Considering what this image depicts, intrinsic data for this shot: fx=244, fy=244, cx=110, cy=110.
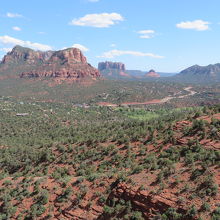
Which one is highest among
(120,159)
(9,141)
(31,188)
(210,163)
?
(210,163)

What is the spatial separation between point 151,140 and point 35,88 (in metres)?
161

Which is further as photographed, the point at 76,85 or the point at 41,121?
the point at 76,85

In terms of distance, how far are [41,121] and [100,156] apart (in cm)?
5865

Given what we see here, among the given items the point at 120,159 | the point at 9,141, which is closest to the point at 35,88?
the point at 9,141

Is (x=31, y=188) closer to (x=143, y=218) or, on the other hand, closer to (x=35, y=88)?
(x=143, y=218)

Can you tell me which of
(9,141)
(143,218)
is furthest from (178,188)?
(9,141)

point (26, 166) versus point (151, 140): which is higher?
point (151, 140)

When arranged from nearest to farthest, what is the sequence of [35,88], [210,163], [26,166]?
[210,163] < [26,166] < [35,88]

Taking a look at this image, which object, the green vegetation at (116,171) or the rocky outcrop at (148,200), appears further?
the green vegetation at (116,171)

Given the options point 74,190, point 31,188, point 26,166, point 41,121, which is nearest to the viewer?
point 74,190

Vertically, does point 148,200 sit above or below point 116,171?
above

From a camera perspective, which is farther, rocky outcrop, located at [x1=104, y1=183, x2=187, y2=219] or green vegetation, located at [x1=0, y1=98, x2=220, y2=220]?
green vegetation, located at [x1=0, y1=98, x2=220, y2=220]

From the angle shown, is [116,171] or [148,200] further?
[116,171]

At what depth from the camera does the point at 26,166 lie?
39344mm
